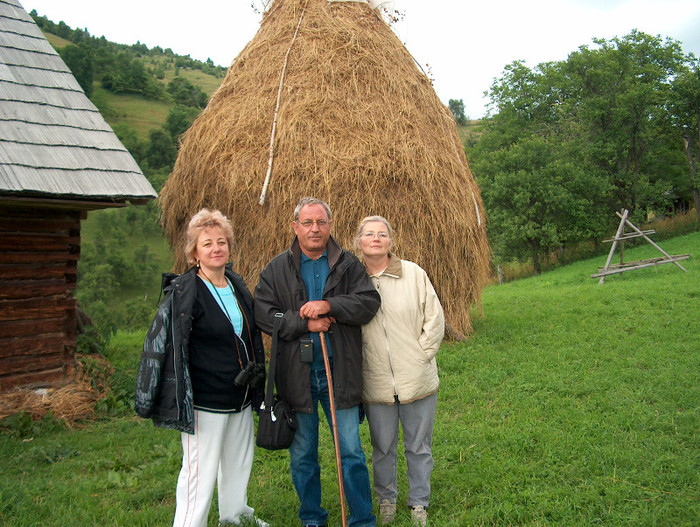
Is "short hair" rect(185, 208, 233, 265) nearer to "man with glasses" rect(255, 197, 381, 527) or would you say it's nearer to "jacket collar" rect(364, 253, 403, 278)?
"man with glasses" rect(255, 197, 381, 527)

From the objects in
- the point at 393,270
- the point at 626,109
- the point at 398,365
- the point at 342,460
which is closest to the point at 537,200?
the point at 626,109

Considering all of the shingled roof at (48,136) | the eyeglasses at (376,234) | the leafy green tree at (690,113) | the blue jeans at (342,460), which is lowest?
the blue jeans at (342,460)

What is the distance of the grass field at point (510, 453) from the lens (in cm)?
326

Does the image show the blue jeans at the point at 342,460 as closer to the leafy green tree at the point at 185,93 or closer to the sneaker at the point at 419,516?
the sneaker at the point at 419,516

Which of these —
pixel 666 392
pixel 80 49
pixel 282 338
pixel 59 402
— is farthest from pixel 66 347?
pixel 80 49

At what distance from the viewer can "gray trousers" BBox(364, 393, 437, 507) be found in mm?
3074

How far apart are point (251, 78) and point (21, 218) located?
142 inches

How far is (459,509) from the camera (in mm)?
3299

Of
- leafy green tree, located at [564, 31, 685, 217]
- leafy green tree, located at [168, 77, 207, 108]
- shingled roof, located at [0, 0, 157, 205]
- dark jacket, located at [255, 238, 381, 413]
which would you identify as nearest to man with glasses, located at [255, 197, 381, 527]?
dark jacket, located at [255, 238, 381, 413]

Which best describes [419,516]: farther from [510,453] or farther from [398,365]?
[510,453]

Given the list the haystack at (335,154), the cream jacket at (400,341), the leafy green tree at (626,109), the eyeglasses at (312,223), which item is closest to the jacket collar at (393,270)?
the cream jacket at (400,341)

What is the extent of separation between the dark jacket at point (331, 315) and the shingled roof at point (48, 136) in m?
2.79

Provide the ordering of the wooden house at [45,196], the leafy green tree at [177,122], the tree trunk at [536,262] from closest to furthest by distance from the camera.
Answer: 1. the wooden house at [45,196]
2. the tree trunk at [536,262]
3. the leafy green tree at [177,122]

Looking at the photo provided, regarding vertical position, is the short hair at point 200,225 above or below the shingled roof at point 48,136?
below
